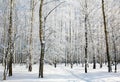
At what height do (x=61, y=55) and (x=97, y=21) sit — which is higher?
(x=97, y=21)

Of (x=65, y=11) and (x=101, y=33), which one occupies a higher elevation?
(x=65, y=11)

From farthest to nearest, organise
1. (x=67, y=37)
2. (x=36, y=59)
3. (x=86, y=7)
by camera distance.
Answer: (x=67, y=37) → (x=36, y=59) → (x=86, y=7)

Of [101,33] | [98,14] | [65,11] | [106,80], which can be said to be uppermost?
[65,11]

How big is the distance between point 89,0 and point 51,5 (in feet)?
34.3

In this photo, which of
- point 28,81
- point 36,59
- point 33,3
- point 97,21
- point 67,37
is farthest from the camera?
point 67,37

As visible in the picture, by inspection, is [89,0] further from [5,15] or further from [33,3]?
[5,15]

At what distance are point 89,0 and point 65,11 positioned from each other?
121 feet

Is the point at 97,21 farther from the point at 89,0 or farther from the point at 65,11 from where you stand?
the point at 65,11

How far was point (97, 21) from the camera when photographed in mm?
45062

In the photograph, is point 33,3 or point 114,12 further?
point 114,12

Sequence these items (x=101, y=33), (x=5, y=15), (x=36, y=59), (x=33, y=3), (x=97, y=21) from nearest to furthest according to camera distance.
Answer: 1. (x=5, y=15)
2. (x=33, y=3)
3. (x=36, y=59)
4. (x=97, y=21)
5. (x=101, y=33)

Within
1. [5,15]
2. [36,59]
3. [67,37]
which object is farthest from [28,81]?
[67,37]

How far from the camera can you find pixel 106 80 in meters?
18.1

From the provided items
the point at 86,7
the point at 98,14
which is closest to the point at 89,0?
the point at 86,7
